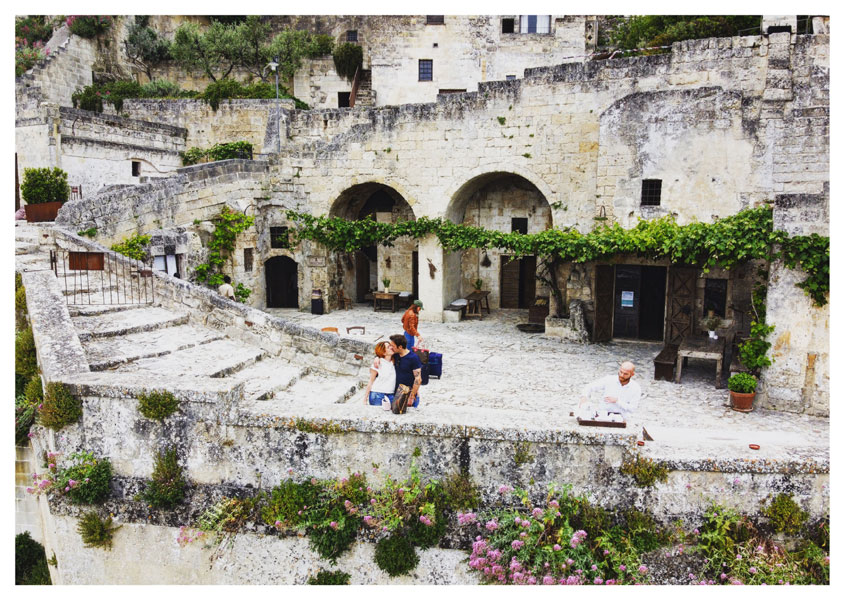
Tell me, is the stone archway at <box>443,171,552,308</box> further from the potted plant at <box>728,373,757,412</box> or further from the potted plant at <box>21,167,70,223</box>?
the potted plant at <box>21,167,70,223</box>

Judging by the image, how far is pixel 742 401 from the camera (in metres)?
9.69

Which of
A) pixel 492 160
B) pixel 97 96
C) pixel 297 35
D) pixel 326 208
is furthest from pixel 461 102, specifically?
pixel 97 96

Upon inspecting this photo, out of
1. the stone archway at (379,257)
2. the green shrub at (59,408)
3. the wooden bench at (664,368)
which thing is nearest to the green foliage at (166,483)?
the green shrub at (59,408)

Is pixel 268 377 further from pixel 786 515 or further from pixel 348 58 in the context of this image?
pixel 348 58

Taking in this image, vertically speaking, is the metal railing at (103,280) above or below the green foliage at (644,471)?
above

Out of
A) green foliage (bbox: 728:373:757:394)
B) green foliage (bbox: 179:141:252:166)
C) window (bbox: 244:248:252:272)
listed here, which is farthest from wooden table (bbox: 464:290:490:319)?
green foliage (bbox: 179:141:252:166)

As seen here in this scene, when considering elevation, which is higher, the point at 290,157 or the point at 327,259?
the point at 290,157

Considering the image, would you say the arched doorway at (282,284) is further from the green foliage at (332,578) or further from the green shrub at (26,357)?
the green foliage at (332,578)

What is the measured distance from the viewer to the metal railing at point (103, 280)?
10312 mm

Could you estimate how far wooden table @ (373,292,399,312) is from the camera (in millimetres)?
19172

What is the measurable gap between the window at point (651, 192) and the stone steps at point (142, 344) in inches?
360

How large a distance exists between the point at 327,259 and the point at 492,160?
5.59 m

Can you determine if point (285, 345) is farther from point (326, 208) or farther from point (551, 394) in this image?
point (326, 208)

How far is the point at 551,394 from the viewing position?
34.6 feet
